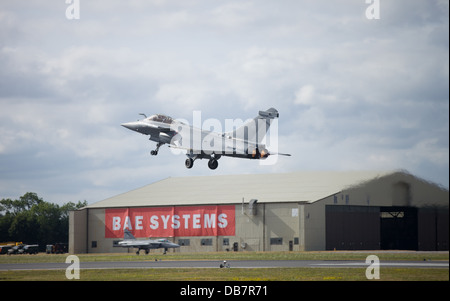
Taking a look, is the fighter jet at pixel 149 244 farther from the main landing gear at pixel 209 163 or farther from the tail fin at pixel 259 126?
the main landing gear at pixel 209 163

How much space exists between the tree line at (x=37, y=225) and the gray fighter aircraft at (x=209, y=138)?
102200mm

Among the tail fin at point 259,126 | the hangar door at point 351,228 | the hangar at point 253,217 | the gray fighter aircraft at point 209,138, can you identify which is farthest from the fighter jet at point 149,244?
the tail fin at point 259,126

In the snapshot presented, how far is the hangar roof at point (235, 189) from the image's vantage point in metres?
138

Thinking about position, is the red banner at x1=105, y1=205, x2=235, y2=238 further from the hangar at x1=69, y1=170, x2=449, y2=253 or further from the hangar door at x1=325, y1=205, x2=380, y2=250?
the hangar door at x1=325, y1=205, x2=380, y2=250

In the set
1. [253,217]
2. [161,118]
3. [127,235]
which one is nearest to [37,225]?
[127,235]

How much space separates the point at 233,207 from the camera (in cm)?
14425

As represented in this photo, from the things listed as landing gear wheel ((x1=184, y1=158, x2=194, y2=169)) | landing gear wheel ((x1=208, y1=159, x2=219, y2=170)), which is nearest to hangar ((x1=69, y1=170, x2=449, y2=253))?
landing gear wheel ((x1=208, y1=159, x2=219, y2=170))

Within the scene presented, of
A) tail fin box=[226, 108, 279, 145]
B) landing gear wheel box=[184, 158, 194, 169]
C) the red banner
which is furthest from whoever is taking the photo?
the red banner

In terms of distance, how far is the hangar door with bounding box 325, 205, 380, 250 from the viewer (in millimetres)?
132250

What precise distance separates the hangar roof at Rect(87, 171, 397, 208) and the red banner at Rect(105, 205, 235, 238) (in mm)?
1634

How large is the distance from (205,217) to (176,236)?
25.8ft
